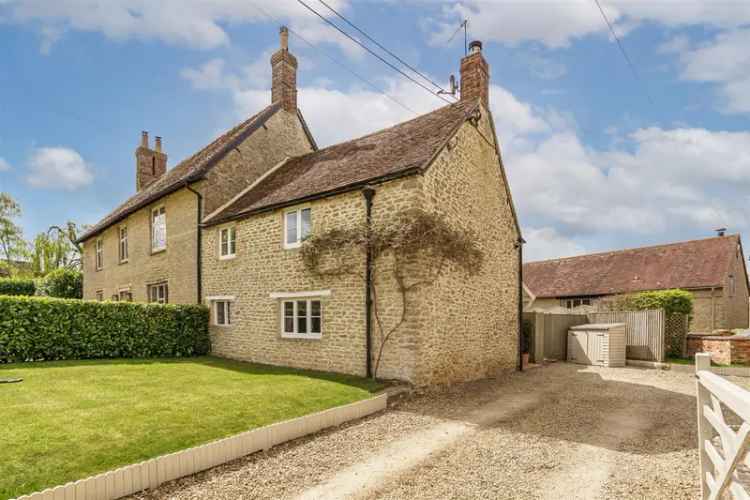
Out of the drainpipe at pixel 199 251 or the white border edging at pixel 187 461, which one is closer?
the white border edging at pixel 187 461

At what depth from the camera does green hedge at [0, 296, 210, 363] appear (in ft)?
→ 40.9

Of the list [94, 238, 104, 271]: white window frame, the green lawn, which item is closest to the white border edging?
the green lawn

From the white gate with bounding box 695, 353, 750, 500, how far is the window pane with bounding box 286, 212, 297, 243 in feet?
38.1

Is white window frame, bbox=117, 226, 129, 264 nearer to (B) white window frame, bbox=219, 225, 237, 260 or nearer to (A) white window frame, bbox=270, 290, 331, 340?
(B) white window frame, bbox=219, 225, 237, 260

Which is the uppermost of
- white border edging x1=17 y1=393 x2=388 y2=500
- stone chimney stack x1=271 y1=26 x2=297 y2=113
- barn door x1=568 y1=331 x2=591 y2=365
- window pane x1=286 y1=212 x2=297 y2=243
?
stone chimney stack x1=271 y1=26 x2=297 y2=113

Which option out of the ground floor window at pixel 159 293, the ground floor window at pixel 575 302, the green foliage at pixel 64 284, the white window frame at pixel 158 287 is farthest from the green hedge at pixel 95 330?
the ground floor window at pixel 575 302

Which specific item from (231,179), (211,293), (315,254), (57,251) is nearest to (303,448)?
(315,254)

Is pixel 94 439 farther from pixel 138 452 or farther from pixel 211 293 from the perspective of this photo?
pixel 211 293

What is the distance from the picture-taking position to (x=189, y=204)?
18.0 meters

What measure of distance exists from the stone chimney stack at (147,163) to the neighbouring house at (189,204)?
4.06 metres

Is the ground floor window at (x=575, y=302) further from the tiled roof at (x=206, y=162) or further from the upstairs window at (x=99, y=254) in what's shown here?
the upstairs window at (x=99, y=254)

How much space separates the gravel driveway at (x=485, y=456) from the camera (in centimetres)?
539

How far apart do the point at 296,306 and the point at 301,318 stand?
1.29ft

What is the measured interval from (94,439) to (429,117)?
1314 cm
